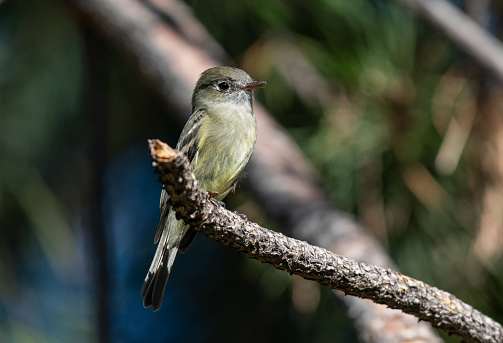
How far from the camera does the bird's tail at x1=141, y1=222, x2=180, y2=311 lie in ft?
9.39

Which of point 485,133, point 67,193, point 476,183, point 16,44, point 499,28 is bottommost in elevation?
point 67,193

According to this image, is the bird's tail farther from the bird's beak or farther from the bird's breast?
the bird's beak

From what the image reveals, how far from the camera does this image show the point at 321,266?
1.92m

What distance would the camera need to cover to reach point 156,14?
3.62 m

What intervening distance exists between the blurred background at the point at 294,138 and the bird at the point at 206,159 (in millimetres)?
216

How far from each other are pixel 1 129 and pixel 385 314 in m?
2.47

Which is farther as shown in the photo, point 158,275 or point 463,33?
point 158,275

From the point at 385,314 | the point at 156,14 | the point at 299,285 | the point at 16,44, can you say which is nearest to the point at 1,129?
the point at 16,44

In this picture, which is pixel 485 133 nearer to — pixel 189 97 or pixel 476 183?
pixel 476 183

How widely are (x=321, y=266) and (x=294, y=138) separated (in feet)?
6.43

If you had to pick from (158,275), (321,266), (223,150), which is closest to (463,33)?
(223,150)

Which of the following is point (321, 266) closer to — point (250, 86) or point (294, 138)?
point (250, 86)

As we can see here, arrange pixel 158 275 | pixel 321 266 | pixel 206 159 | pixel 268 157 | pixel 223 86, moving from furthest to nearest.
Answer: pixel 223 86, pixel 268 157, pixel 206 159, pixel 158 275, pixel 321 266

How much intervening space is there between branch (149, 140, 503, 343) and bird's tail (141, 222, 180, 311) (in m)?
1.04
